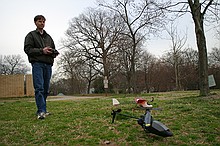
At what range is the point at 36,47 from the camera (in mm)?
4477

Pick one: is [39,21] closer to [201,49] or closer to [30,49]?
[30,49]

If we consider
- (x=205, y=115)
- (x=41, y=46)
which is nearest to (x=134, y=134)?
(x=205, y=115)

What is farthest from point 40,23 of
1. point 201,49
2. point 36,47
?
point 201,49

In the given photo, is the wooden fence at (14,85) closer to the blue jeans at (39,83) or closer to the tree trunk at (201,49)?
the tree trunk at (201,49)

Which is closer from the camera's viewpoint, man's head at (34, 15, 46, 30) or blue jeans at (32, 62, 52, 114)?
blue jeans at (32, 62, 52, 114)

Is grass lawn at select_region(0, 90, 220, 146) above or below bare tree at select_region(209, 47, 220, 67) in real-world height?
below

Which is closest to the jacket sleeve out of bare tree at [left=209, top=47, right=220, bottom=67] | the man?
the man

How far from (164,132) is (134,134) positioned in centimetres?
54

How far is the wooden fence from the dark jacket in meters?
18.8

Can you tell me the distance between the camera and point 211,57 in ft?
162

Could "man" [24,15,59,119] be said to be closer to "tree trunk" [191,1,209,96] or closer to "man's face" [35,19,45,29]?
"man's face" [35,19,45,29]

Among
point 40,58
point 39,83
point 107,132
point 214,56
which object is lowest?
point 107,132

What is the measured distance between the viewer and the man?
14.3 feet

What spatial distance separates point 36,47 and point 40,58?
0.26 m
